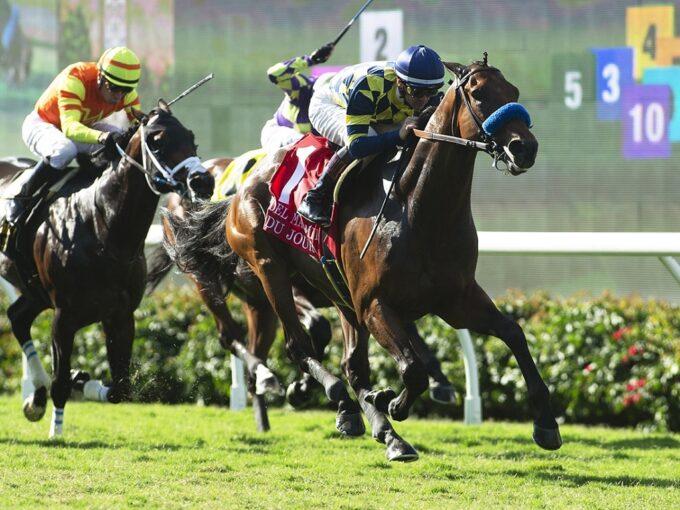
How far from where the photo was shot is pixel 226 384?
7.66 m

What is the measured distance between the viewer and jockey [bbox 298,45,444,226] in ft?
14.8

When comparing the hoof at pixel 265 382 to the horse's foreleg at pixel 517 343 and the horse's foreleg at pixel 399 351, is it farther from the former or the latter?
the horse's foreleg at pixel 517 343

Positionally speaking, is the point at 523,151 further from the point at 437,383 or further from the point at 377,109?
the point at 437,383

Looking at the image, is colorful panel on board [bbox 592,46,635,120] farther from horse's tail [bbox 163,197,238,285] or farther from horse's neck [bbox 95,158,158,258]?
horse's neck [bbox 95,158,158,258]

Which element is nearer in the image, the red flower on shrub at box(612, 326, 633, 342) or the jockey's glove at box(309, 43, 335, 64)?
the red flower on shrub at box(612, 326, 633, 342)

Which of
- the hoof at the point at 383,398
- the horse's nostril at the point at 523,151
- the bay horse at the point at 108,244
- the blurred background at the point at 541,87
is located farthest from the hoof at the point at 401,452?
the blurred background at the point at 541,87

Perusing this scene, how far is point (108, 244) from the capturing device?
5.59 meters

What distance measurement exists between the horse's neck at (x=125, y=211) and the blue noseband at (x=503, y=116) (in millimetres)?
2126

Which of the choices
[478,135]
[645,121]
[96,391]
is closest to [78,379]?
[96,391]

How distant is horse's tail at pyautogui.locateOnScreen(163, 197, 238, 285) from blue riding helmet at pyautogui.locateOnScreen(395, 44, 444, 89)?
1.56m

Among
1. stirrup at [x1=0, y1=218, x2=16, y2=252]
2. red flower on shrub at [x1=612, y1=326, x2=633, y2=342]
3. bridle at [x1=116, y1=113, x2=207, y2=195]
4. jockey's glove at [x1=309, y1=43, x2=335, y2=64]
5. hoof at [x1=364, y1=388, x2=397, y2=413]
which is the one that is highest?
jockey's glove at [x1=309, y1=43, x2=335, y2=64]

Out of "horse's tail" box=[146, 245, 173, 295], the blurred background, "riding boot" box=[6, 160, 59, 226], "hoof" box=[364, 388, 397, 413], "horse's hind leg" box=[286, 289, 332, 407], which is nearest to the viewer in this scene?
"hoof" box=[364, 388, 397, 413]

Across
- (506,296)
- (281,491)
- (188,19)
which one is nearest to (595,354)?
(506,296)

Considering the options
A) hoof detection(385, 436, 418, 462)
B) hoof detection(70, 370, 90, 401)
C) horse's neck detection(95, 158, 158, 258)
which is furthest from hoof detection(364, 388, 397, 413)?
hoof detection(70, 370, 90, 401)
